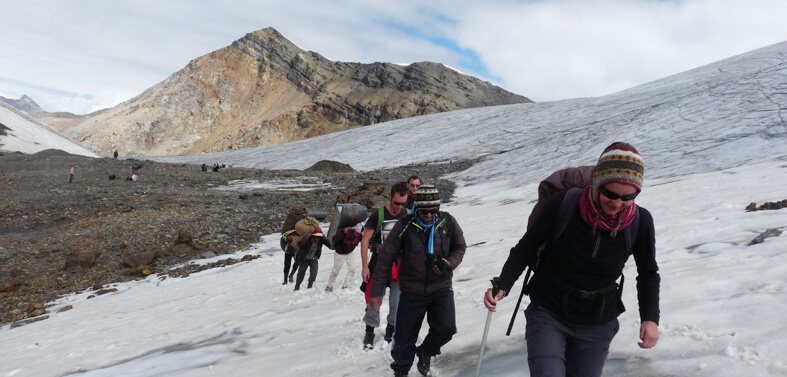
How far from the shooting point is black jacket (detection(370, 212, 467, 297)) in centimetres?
386

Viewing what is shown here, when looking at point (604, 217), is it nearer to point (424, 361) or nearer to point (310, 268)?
point (424, 361)

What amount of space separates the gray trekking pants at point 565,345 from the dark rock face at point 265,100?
324 feet

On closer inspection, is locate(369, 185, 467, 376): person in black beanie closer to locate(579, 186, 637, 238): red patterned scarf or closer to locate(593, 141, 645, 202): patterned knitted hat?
locate(579, 186, 637, 238): red patterned scarf

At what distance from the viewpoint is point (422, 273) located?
384cm

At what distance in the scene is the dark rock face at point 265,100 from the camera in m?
98.5

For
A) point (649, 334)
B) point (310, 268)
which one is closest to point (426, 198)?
point (649, 334)

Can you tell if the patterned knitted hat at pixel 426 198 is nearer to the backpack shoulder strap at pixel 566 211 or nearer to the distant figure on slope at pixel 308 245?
the backpack shoulder strap at pixel 566 211

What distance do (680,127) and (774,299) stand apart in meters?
22.4

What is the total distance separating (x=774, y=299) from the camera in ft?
12.7

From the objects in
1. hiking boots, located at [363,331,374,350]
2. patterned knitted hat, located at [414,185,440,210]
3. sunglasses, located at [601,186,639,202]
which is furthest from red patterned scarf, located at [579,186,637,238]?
hiking boots, located at [363,331,374,350]

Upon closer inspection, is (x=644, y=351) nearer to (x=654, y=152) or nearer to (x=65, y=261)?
(x=65, y=261)

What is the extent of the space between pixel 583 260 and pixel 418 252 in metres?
1.67

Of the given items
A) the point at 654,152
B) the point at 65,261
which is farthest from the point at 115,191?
the point at 654,152

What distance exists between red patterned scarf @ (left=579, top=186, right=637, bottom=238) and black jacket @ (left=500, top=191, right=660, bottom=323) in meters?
0.04
